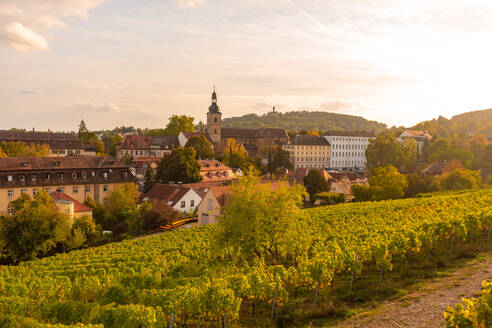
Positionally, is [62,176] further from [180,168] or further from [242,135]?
[242,135]

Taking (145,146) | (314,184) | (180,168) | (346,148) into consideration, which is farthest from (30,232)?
(346,148)

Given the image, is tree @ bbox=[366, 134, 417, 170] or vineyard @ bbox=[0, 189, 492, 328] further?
tree @ bbox=[366, 134, 417, 170]

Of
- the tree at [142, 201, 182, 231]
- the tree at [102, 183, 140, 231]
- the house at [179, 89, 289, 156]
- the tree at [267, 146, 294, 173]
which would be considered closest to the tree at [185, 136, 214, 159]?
the tree at [267, 146, 294, 173]

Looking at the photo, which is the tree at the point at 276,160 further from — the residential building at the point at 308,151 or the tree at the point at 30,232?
the tree at the point at 30,232

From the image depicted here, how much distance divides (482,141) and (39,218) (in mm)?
112910

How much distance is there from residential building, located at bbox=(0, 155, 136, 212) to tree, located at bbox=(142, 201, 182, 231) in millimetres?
13999

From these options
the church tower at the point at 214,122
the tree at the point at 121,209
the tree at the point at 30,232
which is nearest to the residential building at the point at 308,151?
the church tower at the point at 214,122

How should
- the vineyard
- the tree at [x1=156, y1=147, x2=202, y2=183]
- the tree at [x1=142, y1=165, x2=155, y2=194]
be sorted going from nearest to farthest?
the vineyard, the tree at [x1=156, y1=147, x2=202, y2=183], the tree at [x1=142, y1=165, x2=155, y2=194]

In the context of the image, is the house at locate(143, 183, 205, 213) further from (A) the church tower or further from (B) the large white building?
(B) the large white building

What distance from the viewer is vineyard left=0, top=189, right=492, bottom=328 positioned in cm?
1321

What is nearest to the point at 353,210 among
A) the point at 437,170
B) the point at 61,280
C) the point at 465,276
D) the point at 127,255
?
the point at 465,276

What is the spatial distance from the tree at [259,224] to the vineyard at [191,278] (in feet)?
1.81

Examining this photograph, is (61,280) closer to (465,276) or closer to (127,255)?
(127,255)

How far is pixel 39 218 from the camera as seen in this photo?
31562 millimetres
